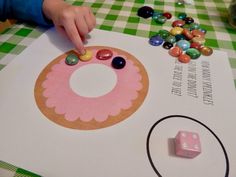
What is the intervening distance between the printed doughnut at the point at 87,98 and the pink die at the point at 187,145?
0.31ft

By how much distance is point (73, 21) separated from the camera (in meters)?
0.47

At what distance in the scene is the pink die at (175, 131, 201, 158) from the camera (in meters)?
0.29

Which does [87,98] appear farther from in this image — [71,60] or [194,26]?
[194,26]

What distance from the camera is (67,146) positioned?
32cm

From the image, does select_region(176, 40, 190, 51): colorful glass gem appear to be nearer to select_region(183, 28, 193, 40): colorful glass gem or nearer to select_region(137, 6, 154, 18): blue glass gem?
select_region(183, 28, 193, 40): colorful glass gem

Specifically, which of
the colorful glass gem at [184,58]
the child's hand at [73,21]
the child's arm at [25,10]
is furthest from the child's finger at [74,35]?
the colorful glass gem at [184,58]

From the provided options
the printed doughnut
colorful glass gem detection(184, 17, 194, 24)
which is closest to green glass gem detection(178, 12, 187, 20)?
colorful glass gem detection(184, 17, 194, 24)

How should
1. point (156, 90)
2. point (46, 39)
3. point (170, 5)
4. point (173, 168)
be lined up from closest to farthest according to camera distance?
point (173, 168) → point (156, 90) → point (46, 39) → point (170, 5)

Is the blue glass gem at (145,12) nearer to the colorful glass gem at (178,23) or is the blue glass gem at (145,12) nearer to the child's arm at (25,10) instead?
the colorful glass gem at (178,23)

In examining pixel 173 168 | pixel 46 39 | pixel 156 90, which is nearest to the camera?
pixel 173 168

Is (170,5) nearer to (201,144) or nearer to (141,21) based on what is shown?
(141,21)

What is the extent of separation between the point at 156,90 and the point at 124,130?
0.11m

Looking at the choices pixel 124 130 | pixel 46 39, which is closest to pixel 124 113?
pixel 124 130

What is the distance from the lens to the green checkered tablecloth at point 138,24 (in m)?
0.49
